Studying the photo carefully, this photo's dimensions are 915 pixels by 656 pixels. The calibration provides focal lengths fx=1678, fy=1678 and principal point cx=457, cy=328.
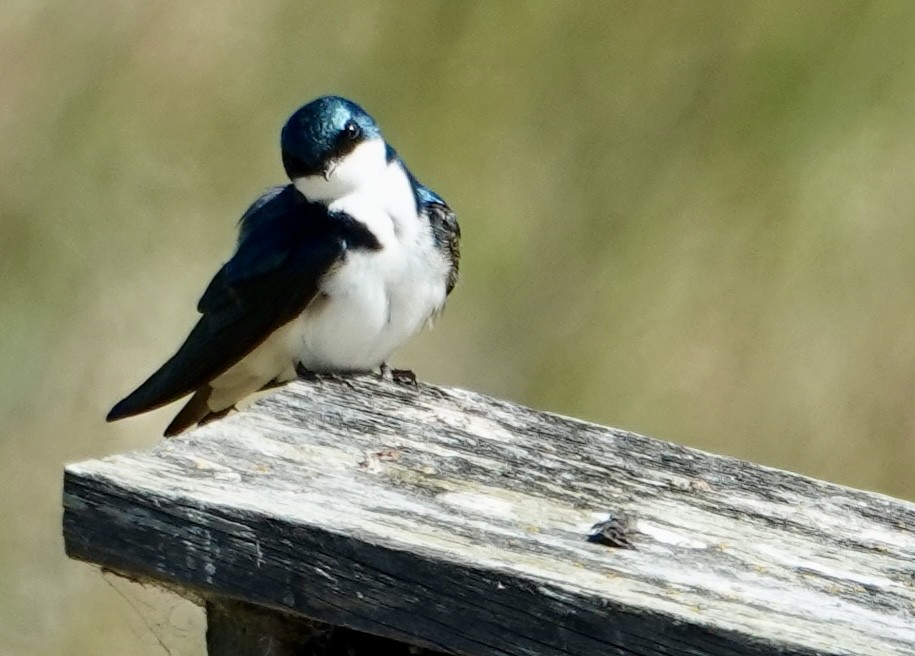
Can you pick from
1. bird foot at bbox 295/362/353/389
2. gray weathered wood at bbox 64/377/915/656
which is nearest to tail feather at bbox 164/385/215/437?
bird foot at bbox 295/362/353/389

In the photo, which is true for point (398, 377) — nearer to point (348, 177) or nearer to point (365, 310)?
point (365, 310)

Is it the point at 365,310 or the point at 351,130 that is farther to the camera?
the point at 351,130

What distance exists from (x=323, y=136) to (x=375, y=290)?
0.72 ft

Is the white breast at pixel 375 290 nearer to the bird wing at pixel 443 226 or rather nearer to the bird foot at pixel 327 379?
the bird wing at pixel 443 226

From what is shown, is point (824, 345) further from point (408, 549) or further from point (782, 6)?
point (408, 549)

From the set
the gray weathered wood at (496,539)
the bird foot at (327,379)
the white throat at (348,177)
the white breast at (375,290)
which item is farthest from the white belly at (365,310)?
the gray weathered wood at (496,539)

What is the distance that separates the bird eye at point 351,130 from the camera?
221 cm

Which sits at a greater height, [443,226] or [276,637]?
[443,226]

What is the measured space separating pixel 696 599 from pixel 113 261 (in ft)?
6.43

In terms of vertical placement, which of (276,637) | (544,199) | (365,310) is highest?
(544,199)

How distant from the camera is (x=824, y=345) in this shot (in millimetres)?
2896

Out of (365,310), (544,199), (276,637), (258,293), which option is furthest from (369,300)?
(544,199)

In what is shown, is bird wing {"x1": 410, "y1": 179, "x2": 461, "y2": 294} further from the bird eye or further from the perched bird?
the bird eye

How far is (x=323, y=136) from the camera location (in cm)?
219
